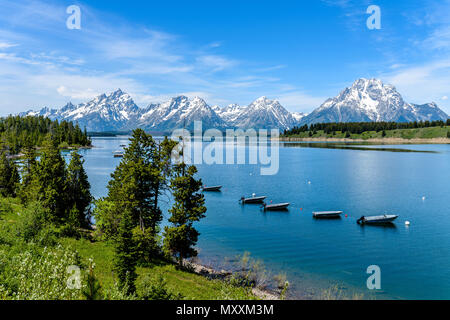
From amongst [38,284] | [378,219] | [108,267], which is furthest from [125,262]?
[378,219]

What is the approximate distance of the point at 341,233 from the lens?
198 feet

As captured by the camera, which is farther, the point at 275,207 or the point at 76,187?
the point at 275,207

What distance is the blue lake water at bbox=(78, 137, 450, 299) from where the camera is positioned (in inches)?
1629

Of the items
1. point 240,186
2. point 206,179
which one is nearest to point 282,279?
point 240,186

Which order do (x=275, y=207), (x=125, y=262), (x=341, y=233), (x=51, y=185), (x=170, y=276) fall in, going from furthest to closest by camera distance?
(x=275, y=207), (x=341, y=233), (x=51, y=185), (x=170, y=276), (x=125, y=262)

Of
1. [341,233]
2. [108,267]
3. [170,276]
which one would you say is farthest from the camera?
[341,233]

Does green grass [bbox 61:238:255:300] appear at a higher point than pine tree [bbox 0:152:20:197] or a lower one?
lower

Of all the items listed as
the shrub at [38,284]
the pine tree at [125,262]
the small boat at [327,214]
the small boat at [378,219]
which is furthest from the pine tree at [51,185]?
the small boat at [378,219]

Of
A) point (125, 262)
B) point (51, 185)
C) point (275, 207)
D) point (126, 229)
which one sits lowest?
point (275, 207)

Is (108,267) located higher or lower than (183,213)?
lower

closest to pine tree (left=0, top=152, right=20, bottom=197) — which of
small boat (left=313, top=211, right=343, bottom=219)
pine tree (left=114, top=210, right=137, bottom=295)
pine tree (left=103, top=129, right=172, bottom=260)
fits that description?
pine tree (left=103, top=129, right=172, bottom=260)

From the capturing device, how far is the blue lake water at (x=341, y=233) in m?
41.4

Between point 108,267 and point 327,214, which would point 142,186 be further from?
point 327,214

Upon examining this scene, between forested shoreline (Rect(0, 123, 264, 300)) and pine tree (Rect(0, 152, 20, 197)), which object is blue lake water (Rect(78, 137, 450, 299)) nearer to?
forested shoreline (Rect(0, 123, 264, 300))
